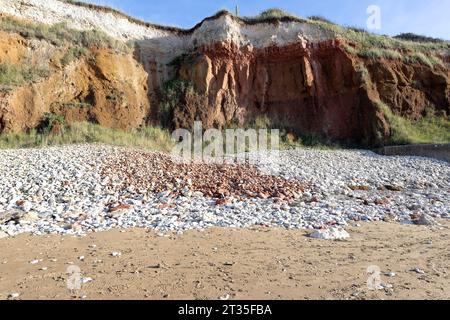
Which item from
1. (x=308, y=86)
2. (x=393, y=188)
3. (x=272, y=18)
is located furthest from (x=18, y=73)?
(x=393, y=188)

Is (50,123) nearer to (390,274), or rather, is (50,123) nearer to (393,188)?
(393,188)

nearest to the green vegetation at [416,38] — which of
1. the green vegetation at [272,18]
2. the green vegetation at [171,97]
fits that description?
the green vegetation at [272,18]

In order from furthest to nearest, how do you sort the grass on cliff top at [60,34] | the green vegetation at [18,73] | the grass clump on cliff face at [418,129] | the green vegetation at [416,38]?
the green vegetation at [416,38], the grass clump on cliff face at [418,129], the grass on cliff top at [60,34], the green vegetation at [18,73]

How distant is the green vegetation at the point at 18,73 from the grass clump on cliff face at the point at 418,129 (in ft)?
57.1

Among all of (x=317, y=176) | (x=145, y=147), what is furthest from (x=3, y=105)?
(x=317, y=176)

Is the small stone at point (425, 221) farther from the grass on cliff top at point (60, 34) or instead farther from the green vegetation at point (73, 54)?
the grass on cliff top at point (60, 34)

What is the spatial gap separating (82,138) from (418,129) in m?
17.6

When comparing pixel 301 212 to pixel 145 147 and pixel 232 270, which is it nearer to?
pixel 232 270

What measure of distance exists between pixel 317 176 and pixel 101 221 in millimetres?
7351

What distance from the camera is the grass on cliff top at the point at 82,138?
14039 mm

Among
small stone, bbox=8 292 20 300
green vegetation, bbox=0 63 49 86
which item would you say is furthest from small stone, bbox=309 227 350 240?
green vegetation, bbox=0 63 49 86

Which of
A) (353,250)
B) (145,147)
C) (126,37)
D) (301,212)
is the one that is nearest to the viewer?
(353,250)

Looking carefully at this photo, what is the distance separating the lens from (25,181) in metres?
9.07

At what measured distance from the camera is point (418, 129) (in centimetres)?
2061
